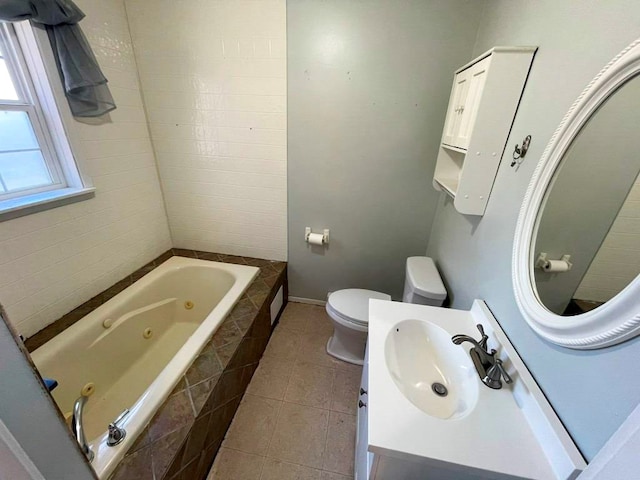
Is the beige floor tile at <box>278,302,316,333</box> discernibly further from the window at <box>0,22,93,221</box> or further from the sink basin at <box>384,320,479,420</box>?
the window at <box>0,22,93,221</box>

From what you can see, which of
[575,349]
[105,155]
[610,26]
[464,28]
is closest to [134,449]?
[575,349]

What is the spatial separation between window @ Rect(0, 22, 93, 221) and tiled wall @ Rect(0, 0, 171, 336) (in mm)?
81

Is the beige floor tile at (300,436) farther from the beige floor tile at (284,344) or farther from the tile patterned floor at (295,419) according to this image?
the beige floor tile at (284,344)

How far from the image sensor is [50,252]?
1.36m

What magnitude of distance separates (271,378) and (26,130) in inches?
75.3

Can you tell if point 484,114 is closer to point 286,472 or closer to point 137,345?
point 286,472

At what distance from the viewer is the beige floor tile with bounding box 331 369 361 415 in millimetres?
1521

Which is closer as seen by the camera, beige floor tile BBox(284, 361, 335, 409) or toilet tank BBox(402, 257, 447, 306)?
toilet tank BBox(402, 257, 447, 306)

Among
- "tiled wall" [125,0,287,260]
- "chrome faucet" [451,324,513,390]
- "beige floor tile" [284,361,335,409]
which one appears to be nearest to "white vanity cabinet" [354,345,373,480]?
"chrome faucet" [451,324,513,390]

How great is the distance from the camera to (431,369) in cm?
103

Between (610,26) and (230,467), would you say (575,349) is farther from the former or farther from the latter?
(230,467)

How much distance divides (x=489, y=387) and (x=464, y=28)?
1.77m

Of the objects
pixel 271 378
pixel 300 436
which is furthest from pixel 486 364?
pixel 271 378

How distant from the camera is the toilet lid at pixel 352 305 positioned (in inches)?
64.1
